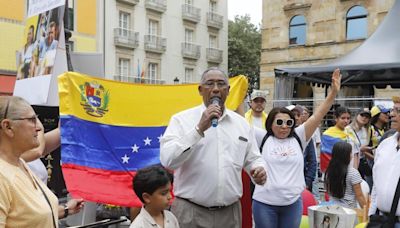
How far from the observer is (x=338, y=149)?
481cm

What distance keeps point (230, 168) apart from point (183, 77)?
31.3 meters

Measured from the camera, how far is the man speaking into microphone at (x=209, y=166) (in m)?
3.13

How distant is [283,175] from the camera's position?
4.24 m

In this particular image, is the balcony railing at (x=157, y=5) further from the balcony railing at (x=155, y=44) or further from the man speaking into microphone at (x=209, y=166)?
the man speaking into microphone at (x=209, y=166)

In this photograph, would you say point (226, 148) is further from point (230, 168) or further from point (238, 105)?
point (238, 105)

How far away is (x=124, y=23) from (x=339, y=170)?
2703cm

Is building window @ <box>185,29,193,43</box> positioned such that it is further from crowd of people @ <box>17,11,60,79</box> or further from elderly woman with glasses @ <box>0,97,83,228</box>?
elderly woman with glasses @ <box>0,97,83,228</box>

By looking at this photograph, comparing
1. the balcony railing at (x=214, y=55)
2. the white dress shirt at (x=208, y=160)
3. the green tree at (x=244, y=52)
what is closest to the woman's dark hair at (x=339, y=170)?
the white dress shirt at (x=208, y=160)

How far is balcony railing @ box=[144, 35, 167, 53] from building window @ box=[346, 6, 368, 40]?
13.1 meters

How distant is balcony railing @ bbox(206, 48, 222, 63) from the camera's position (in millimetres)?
36469

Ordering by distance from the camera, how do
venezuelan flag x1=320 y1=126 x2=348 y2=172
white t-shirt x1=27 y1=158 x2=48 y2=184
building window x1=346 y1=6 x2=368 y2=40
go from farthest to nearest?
building window x1=346 y1=6 x2=368 y2=40
venezuelan flag x1=320 y1=126 x2=348 y2=172
white t-shirt x1=27 y1=158 x2=48 y2=184

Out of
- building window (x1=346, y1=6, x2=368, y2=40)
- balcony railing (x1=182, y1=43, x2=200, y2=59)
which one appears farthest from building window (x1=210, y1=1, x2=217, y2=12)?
building window (x1=346, y1=6, x2=368, y2=40)

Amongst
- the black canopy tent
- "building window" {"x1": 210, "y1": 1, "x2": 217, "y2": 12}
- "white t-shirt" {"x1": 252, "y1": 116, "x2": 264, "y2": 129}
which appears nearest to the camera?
"white t-shirt" {"x1": 252, "y1": 116, "x2": 264, "y2": 129}

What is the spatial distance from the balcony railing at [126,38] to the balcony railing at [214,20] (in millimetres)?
7816
